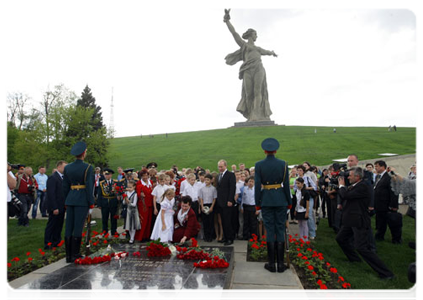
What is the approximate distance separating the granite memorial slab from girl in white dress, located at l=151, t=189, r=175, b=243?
76.6 inches

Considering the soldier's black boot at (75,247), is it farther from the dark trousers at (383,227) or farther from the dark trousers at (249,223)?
the dark trousers at (383,227)

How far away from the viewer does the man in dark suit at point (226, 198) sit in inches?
335

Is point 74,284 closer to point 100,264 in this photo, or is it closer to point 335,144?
point 100,264

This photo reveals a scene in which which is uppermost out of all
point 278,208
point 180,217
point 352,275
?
point 278,208

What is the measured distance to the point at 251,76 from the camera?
142 feet

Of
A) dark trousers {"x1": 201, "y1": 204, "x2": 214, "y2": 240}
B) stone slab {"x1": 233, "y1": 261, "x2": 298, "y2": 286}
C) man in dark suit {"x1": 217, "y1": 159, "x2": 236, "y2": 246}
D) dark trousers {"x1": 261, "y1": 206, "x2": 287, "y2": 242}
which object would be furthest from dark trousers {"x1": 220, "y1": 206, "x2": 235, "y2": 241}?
dark trousers {"x1": 261, "y1": 206, "x2": 287, "y2": 242}

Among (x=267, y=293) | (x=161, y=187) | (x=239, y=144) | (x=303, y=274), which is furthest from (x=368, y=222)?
(x=239, y=144)

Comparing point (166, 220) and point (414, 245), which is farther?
point (166, 220)

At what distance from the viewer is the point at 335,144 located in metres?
33.0

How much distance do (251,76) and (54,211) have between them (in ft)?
125

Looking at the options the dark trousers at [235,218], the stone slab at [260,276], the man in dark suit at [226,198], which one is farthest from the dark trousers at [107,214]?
the stone slab at [260,276]

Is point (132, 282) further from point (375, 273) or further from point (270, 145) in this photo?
point (375, 273)

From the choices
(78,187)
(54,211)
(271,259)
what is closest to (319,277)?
(271,259)

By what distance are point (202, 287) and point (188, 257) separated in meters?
1.54
